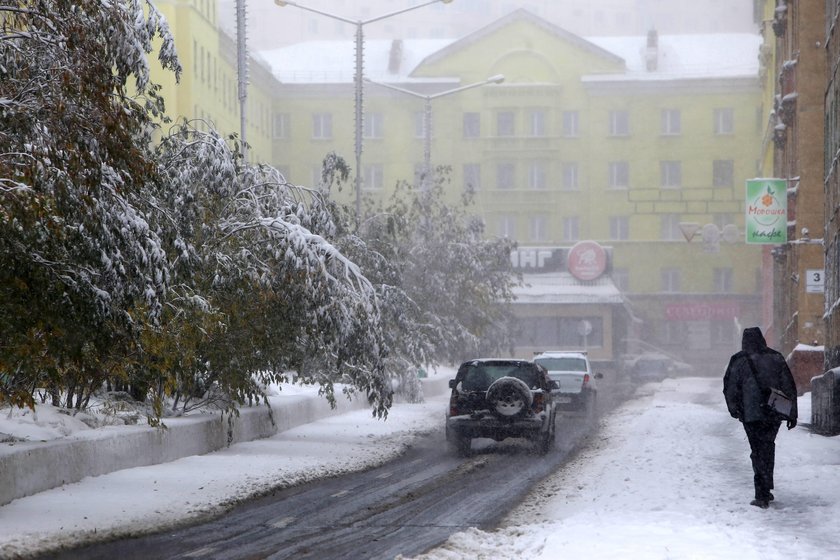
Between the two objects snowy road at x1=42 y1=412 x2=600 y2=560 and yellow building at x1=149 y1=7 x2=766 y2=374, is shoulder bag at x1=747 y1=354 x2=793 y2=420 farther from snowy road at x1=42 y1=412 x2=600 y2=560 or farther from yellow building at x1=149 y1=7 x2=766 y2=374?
yellow building at x1=149 y1=7 x2=766 y2=374

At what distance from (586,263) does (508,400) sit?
58.2m

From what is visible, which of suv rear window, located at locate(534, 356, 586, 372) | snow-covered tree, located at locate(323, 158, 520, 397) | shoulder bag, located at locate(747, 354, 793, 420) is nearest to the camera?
shoulder bag, located at locate(747, 354, 793, 420)

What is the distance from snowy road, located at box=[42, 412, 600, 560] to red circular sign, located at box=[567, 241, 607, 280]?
5923 centimetres

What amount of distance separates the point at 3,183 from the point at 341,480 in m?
8.01

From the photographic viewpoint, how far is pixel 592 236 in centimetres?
9256

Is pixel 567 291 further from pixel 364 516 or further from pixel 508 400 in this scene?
pixel 364 516

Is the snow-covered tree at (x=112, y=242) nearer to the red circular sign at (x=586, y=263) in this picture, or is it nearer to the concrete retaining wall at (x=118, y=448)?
the concrete retaining wall at (x=118, y=448)

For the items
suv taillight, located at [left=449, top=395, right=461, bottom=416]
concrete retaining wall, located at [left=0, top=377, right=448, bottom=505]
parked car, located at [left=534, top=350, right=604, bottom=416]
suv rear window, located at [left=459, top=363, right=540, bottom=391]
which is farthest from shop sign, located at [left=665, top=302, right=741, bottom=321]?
suv taillight, located at [left=449, top=395, right=461, bottom=416]

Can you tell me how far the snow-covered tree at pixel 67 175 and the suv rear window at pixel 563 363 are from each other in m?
23.0

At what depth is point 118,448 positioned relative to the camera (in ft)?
57.6

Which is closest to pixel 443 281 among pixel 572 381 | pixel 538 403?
pixel 572 381

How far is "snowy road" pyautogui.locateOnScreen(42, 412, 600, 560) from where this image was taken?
1183 cm

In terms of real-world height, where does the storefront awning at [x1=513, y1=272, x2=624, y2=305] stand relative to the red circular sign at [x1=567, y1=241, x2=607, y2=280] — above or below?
below

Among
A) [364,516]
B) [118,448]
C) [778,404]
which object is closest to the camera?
[778,404]
